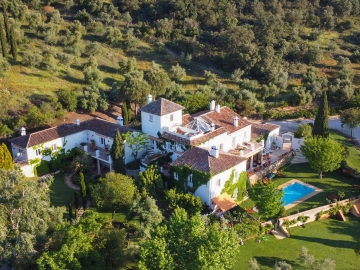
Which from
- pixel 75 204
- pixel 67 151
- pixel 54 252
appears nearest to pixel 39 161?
pixel 67 151

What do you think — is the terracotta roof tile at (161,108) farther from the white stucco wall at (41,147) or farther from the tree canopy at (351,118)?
the tree canopy at (351,118)

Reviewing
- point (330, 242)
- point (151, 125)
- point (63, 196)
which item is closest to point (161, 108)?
point (151, 125)

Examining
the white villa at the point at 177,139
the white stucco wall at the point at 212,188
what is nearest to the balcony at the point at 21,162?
the white villa at the point at 177,139

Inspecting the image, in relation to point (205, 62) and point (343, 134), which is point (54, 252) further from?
point (205, 62)

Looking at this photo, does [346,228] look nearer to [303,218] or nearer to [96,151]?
[303,218]

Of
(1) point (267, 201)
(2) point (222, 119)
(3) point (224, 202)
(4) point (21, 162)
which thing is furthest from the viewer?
(2) point (222, 119)

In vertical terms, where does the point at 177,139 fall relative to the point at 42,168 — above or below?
above
